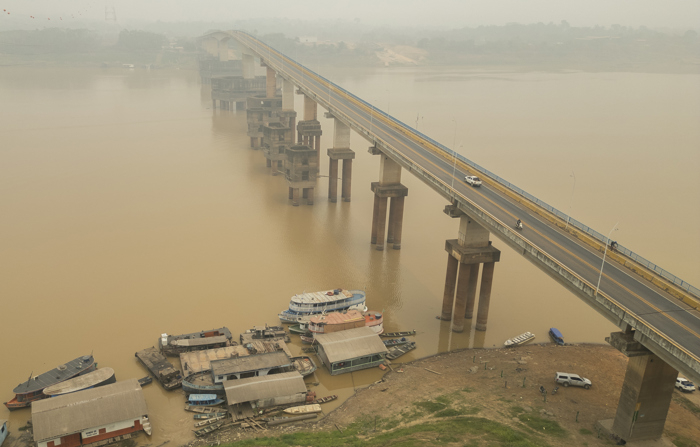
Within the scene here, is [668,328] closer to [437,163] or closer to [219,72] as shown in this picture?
[437,163]

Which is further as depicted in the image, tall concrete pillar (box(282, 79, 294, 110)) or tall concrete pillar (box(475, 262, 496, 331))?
tall concrete pillar (box(282, 79, 294, 110))

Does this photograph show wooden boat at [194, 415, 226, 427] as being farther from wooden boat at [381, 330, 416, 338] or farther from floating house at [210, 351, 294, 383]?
wooden boat at [381, 330, 416, 338]

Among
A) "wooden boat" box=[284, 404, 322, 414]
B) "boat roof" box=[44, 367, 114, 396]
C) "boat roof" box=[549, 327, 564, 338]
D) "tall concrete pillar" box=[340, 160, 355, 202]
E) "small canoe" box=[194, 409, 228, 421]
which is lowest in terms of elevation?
"small canoe" box=[194, 409, 228, 421]

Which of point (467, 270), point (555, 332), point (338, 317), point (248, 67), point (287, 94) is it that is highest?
point (248, 67)

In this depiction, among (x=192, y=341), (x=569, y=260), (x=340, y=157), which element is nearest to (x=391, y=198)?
(x=340, y=157)

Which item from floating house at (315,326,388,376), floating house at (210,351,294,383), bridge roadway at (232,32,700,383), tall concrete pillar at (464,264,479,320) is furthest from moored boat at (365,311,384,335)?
bridge roadway at (232,32,700,383)

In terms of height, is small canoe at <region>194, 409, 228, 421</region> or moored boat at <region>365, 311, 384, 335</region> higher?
moored boat at <region>365, 311, 384, 335</region>

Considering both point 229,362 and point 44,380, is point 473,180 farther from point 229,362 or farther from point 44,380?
point 44,380
